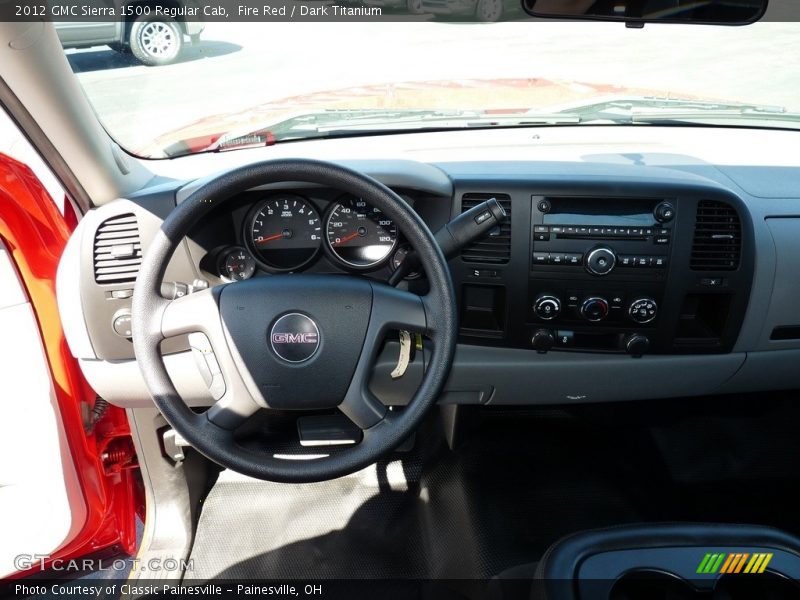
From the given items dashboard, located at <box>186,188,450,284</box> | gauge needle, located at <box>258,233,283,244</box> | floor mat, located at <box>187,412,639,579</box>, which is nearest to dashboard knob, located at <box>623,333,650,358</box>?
floor mat, located at <box>187,412,639,579</box>

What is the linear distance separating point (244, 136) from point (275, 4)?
0.46 metres

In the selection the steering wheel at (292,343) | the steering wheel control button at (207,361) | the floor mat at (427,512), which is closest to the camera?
the steering wheel at (292,343)

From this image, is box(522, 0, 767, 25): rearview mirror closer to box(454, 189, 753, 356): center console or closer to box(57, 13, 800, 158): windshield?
box(57, 13, 800, 158): windshield

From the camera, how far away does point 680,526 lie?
1.61m

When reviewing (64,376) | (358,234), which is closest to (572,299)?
(358,234)

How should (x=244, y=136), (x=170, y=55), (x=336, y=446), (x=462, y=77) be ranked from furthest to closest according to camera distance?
(x=336, y=446)
(x=462, y=77)
(x=244, y=136)
(x=170, y=55)

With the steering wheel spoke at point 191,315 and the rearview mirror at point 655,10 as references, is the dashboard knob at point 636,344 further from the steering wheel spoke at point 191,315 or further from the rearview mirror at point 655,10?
the steering wheel spoke at point 191,315

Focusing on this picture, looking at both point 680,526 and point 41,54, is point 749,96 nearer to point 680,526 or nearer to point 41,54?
point 680,526

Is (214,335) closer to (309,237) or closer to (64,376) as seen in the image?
(309,237)

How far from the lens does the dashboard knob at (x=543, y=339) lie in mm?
2203

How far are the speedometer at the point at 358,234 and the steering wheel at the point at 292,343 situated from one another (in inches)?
13.7

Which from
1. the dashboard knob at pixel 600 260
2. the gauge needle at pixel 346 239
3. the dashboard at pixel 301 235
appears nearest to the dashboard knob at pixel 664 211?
the dashboard knob at pixel 600 260

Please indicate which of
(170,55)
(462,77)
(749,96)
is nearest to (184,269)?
(170,55)

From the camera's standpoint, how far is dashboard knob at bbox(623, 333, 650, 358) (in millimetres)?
2201
